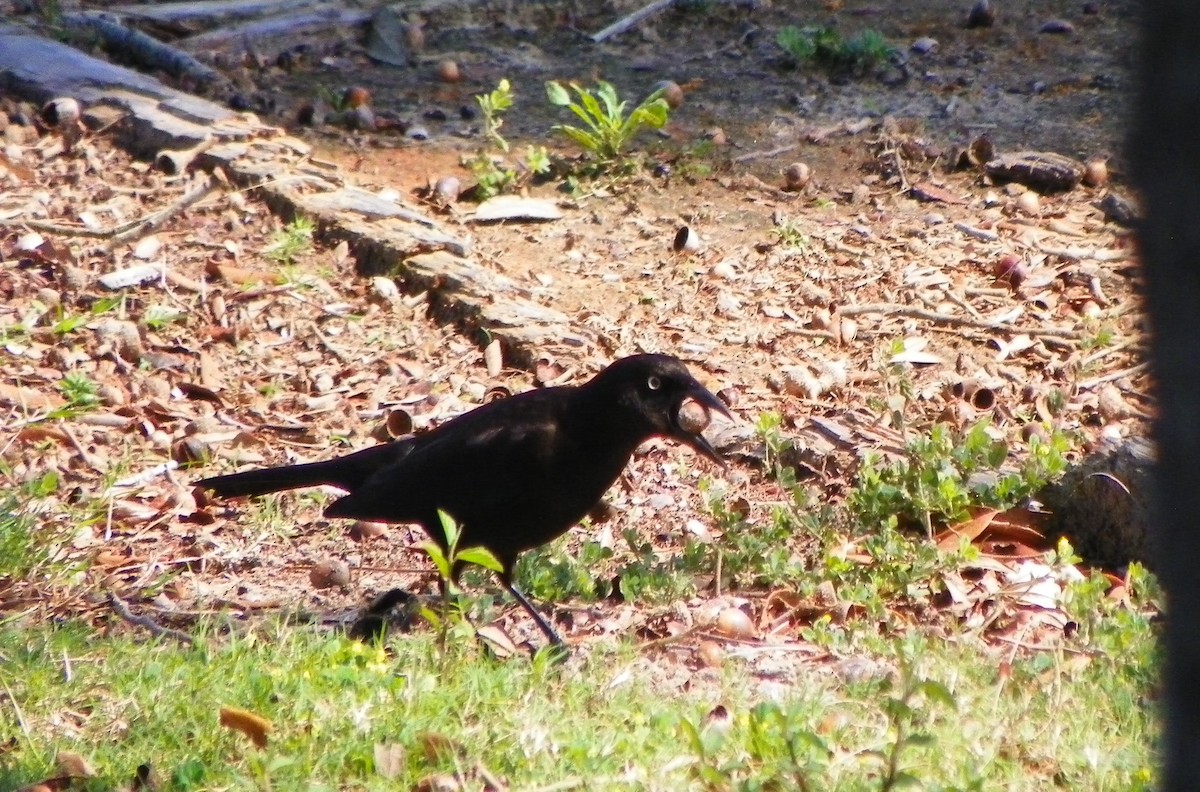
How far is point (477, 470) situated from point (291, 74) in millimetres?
5114

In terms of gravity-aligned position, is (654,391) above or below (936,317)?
above

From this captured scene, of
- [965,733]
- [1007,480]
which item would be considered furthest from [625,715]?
[1007,480]

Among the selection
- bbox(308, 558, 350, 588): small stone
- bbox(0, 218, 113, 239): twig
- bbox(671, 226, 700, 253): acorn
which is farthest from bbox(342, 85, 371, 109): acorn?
bbox(308, 558, 350, 588): small stone

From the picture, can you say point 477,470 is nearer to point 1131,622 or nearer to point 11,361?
point 1131,622

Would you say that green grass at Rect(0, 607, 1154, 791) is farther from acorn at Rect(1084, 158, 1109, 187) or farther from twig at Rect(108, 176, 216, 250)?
acorn at Rect(1084, 158, 1109, 187)

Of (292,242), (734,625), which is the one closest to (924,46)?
(292,242)

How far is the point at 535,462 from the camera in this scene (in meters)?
4.32

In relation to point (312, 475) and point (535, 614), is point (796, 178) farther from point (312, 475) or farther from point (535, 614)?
point (535, 614)

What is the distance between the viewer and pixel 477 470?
4375mm

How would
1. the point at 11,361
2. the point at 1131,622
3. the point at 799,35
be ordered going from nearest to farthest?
the point at 1131,622 < the point at 11,361 < the point at 799,35

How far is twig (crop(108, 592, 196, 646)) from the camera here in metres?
4.02

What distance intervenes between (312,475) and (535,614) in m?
0.90

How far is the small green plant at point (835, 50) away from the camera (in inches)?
335

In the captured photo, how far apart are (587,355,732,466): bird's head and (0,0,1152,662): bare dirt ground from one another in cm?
52
